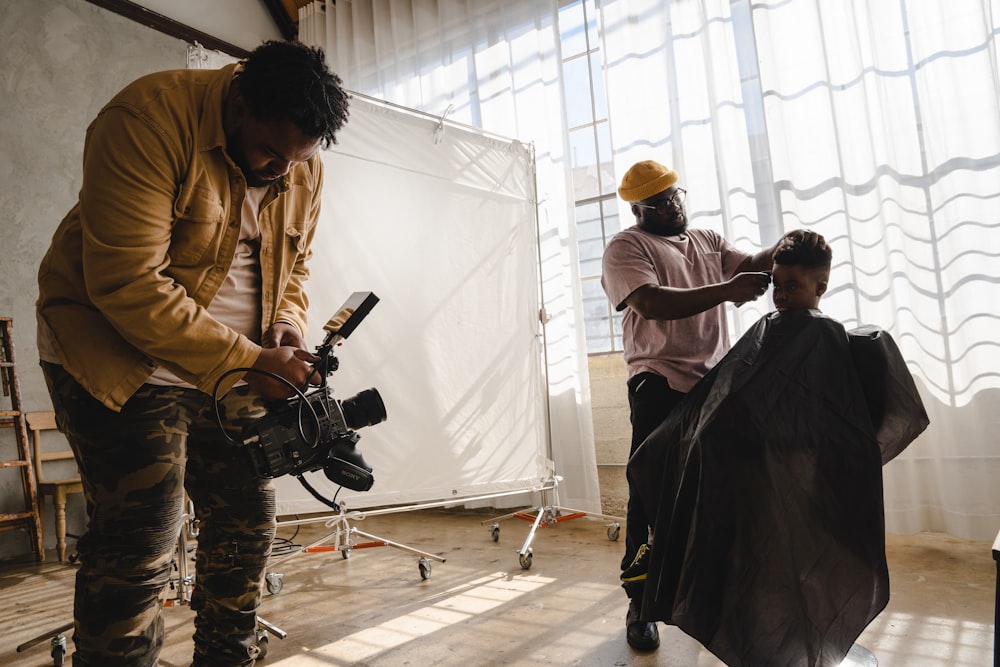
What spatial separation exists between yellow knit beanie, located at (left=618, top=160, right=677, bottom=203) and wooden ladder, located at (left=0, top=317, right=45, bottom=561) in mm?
3406

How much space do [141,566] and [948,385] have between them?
2895mm

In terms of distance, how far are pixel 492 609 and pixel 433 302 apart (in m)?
1.31

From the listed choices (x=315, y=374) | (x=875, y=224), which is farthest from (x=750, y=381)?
(x=875, y=224)

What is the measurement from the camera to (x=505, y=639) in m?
1.93

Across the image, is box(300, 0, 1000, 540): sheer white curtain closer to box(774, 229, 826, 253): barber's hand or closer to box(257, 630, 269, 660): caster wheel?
box(774, 229, 826, 253): barber's hand

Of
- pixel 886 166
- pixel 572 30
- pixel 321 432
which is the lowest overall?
pixel 321 432

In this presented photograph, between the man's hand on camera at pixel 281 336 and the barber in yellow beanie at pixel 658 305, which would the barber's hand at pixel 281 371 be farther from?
the barber in yellow beanie at pixel 658 305

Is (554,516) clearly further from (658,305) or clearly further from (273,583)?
(658,305)

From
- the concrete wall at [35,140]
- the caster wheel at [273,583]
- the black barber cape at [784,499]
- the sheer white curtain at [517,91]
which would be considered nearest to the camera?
the black barber cape at [784,499]

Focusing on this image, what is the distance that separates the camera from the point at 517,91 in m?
3.92

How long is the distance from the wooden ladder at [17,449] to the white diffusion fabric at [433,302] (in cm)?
189

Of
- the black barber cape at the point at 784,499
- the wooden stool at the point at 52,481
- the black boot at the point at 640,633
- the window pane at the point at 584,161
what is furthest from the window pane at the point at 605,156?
the wooden stool at the point at 52,481

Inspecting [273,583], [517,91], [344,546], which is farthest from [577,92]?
[273,583]

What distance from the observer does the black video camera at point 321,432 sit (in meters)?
1.11
